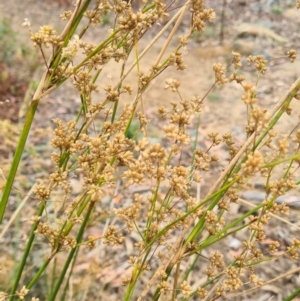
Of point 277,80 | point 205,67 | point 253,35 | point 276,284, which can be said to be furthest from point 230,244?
point 253,35

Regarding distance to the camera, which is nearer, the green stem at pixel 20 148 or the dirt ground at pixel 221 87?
the green stem at pixel 20 148

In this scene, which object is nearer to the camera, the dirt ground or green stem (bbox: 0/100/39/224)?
green stem (bbox: 0/100/39/224)

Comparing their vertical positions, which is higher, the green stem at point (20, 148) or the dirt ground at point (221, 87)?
the dirt ground at point (221, 87)

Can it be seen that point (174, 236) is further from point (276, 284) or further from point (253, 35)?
point (253, 35)

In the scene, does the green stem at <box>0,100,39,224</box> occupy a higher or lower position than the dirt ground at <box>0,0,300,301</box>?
lower

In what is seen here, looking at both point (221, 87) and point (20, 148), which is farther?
point (221, 87)

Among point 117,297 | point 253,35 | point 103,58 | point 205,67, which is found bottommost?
point 117,297

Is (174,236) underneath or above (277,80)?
underneath

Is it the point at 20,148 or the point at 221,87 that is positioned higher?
the point at 221,87
